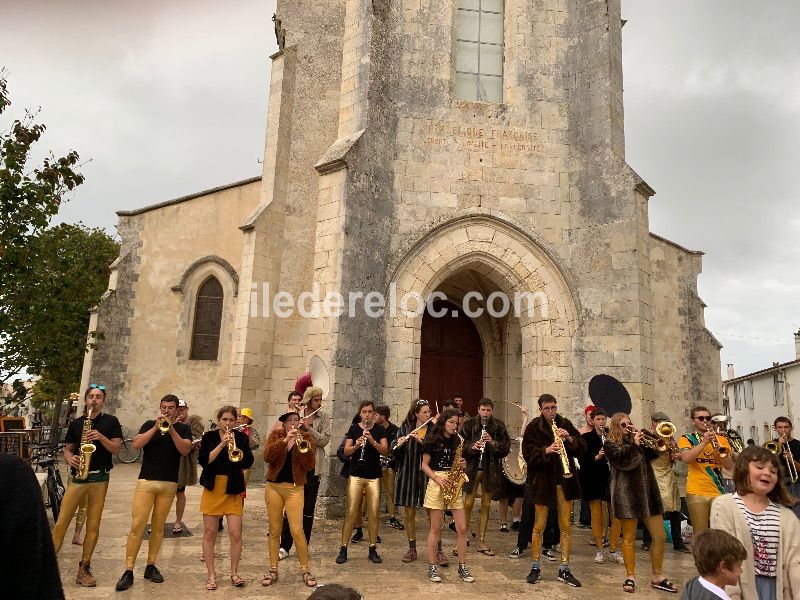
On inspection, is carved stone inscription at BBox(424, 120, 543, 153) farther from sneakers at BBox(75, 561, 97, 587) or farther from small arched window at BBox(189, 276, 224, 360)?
small arched window at BBox(189, 276, 224, 360)

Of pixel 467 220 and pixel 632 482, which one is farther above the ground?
pixel 467 220

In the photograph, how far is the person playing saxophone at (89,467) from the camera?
552 centimetres

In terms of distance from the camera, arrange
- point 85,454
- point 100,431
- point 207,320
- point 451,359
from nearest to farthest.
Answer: point 85,454 < point 100,431 < point 451,359 < point 207,320

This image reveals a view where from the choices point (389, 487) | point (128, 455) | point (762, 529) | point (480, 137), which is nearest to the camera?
point (762, 529)

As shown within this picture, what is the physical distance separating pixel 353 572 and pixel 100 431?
293 centimetres

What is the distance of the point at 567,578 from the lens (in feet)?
19.3

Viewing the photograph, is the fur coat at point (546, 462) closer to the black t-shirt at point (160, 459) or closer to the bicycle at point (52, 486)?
the black t-shirt at point (160, 459)

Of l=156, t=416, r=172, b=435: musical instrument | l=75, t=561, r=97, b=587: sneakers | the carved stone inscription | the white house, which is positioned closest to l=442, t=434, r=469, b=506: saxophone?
l=156, t=416, r=172, b=435: musical instrument

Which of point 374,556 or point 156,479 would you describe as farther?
point 374,556

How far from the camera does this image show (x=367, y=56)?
33.2 feet

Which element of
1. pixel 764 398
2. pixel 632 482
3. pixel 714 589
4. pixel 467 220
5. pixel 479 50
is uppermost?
pixel 479 50

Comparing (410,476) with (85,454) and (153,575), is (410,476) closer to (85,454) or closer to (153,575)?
(153,575)

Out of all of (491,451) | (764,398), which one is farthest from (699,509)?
(764,398)

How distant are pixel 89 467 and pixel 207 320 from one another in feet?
35.5
